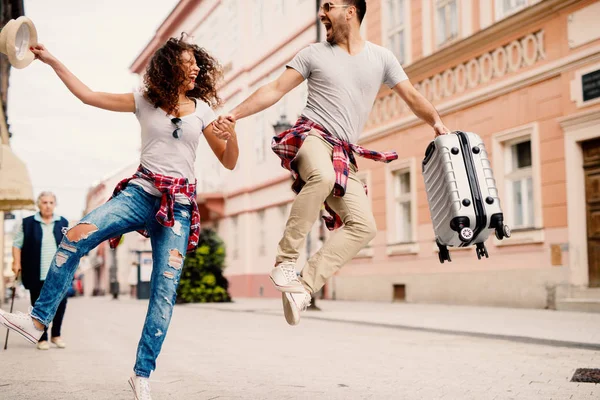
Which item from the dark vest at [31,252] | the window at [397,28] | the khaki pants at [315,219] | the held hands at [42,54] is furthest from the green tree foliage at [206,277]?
the khaki pants at [315,219]

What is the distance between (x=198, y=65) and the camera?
17.0 ft

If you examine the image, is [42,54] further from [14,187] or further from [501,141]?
[14,187]

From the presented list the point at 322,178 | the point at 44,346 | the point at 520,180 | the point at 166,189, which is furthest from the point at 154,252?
the point at 520,180

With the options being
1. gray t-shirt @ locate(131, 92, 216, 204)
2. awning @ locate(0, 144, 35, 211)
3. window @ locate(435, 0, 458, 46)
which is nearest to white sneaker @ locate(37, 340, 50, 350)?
gray t-shirt @ locate(131, 92, 216, 204)

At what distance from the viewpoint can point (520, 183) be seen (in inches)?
666

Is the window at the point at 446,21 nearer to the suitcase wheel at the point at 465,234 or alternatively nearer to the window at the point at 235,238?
the suitcase wheel at the point at 465,234

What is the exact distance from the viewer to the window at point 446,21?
1923 cm

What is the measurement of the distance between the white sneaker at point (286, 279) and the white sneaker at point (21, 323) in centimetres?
136

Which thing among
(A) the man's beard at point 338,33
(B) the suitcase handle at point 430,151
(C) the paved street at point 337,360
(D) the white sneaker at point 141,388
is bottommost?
(C) the paved street at point 337,360

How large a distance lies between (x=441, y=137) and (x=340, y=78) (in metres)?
0.68

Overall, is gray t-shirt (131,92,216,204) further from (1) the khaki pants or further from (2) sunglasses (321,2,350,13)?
(2) sunglasses (321,2,350,13)

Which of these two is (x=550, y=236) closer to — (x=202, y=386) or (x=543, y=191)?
(x=543, y=191)

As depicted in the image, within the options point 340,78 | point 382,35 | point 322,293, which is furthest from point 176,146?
point 322,293

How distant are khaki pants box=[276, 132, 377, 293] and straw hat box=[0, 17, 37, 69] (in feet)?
5.31
